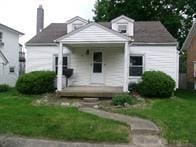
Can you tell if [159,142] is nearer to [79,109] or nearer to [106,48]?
[79,109]

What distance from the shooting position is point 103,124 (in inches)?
476

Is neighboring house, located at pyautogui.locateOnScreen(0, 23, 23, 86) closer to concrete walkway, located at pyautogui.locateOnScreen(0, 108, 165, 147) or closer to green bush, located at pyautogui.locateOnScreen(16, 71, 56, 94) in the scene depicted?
green bush, located at pyautogui.locateOnScreen(16, 71, 56, 94)

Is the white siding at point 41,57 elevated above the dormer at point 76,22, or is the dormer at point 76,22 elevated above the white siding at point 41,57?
the dormer at point 76,22

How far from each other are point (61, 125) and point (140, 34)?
13828 millimetres

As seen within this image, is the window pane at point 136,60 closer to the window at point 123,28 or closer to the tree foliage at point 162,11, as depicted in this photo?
the window at point 123,28

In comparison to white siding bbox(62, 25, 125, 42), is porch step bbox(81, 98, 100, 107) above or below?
below

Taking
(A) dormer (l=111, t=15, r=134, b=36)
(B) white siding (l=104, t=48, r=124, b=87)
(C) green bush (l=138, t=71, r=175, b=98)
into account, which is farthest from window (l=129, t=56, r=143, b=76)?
(C) green bush (l=138, t=71, r=175, b=98)

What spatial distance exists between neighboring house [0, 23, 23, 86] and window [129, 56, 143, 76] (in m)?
11.4

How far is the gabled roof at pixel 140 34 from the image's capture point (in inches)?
920

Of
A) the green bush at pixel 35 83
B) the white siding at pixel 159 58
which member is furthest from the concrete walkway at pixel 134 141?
the white siding at pixel 159 58

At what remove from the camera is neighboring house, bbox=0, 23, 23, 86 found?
30.3 metres

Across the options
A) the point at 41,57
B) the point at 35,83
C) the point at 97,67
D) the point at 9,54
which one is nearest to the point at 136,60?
the point at 97,67

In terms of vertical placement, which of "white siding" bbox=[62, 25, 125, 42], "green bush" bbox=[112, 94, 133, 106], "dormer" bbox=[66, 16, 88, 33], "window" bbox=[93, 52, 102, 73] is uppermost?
"dormer" bbox=[66, 16, 88, 33]

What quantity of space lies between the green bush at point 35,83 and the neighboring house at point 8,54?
952 cm
